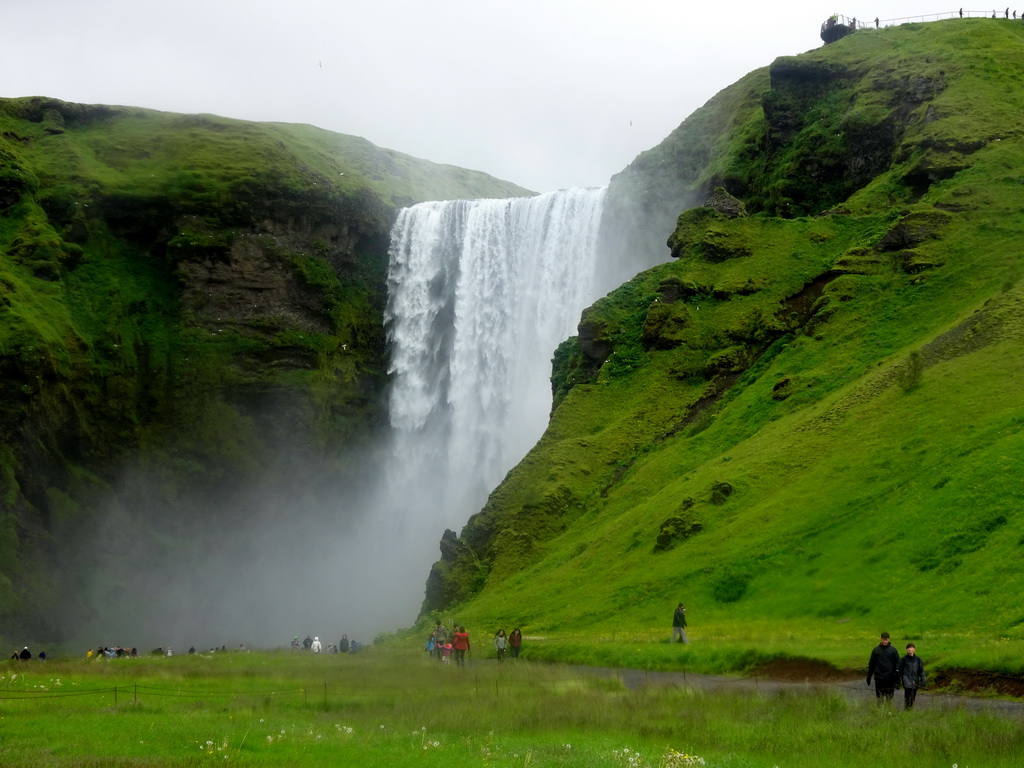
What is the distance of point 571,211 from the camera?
8606 cm

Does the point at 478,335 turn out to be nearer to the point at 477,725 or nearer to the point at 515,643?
the point at 515,643

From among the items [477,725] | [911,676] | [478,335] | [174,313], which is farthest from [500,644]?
[174,313]

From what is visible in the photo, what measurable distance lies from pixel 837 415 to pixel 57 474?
60002 mm

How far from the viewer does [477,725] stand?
66.9ft

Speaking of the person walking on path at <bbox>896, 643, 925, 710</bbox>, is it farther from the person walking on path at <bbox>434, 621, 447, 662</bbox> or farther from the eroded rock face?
the eroded rock face

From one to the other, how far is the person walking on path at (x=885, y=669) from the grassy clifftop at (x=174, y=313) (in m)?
68.2

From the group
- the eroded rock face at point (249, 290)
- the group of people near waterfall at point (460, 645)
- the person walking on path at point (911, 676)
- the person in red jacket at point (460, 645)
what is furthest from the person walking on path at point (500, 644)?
the eroded rock face at point (249, 290)

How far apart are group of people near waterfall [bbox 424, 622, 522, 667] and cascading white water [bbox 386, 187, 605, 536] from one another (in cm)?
4184

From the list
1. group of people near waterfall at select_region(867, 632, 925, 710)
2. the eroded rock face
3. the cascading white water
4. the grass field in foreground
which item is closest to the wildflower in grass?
the grass field in foreground

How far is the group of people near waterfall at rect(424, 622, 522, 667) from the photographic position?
108ft

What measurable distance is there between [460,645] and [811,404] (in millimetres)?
21935

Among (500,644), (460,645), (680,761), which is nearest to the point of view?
(680,761)

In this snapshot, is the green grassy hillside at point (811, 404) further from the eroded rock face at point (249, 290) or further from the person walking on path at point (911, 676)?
the eroded rock face at point (249, 290)

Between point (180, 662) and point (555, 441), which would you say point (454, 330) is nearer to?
point (555, 441)
